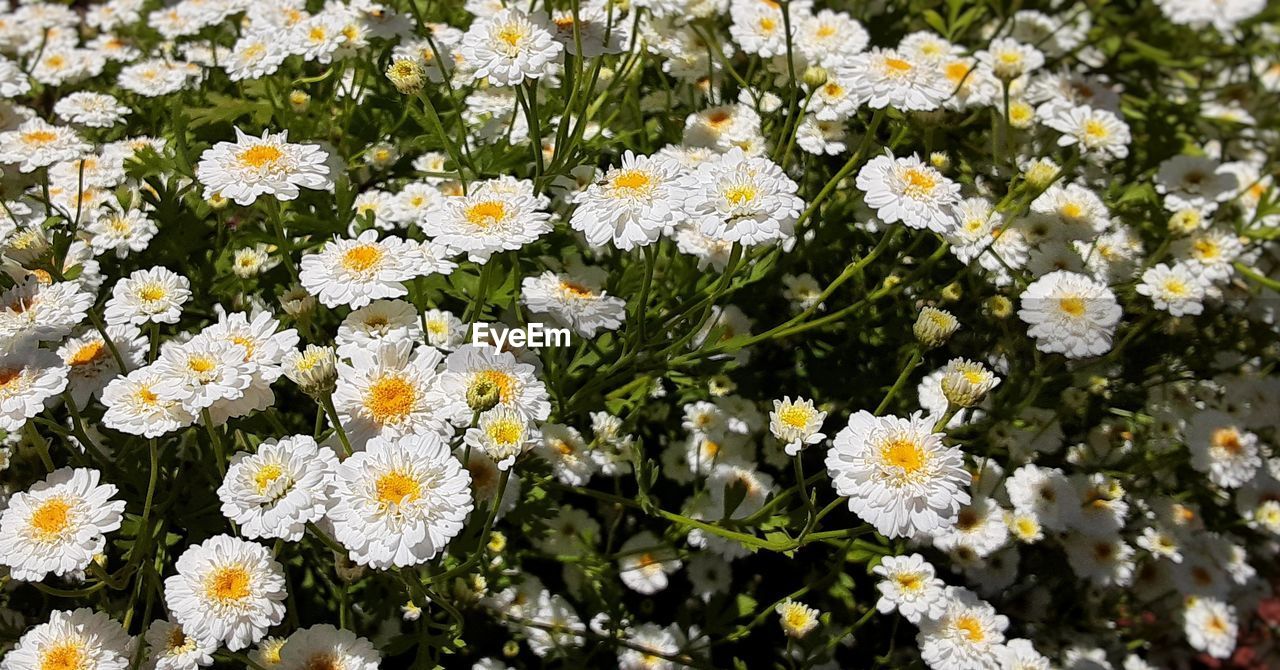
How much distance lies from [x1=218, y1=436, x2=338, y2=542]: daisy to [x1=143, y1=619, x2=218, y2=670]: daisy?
0.25 metres

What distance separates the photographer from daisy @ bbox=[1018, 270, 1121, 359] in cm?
174

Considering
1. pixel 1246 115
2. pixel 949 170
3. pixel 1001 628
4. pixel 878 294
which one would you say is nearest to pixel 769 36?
pixel 949 170

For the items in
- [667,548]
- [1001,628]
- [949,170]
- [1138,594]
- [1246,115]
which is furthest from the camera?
[1246,115]

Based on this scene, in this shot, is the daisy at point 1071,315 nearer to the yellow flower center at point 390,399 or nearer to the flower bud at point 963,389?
the flower bud at point 963,389

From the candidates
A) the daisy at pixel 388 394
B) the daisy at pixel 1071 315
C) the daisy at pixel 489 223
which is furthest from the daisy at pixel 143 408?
the daisy at pixel 1071 315

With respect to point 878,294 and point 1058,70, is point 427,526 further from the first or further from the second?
point 1058,70

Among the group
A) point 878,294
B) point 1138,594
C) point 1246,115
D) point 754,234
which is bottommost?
point 1138,594

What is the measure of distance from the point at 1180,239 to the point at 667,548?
53.1 inches

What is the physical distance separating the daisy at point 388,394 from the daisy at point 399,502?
8 cm

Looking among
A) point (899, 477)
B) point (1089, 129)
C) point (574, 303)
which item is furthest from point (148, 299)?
point (1089, 129)

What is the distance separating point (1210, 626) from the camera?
2.46 m

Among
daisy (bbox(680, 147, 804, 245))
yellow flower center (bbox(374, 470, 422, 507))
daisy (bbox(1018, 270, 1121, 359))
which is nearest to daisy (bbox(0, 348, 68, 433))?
yellow flower center (bbox(374, 470, 422, 507))

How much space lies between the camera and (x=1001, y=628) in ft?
5.61

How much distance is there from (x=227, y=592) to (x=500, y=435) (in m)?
0.43
